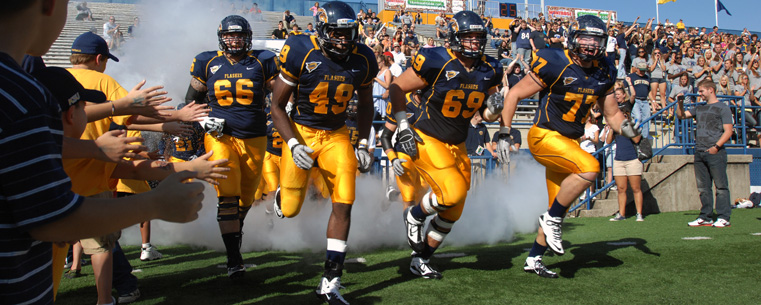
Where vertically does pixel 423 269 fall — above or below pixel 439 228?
below

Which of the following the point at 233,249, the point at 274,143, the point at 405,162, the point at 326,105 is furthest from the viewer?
the point at 274,143

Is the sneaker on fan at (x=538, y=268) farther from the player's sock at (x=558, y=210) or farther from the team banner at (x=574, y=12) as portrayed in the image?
the team banner at (x=574, y=12)

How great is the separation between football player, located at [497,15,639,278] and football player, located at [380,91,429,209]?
3.15ft

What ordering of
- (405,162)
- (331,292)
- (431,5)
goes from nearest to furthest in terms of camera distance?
(331,292), (405,162), (431,5)

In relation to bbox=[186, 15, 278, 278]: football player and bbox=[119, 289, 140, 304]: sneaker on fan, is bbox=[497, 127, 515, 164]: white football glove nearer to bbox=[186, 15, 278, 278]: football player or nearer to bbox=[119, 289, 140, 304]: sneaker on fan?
bbox=[186, 15, 278, 278]: football player

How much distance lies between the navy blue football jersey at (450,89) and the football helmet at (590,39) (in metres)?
0.74

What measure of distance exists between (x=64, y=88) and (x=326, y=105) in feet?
8.45

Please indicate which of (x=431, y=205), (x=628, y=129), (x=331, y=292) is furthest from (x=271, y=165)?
(x=628, y=129)

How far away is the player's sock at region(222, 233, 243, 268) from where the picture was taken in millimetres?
4824

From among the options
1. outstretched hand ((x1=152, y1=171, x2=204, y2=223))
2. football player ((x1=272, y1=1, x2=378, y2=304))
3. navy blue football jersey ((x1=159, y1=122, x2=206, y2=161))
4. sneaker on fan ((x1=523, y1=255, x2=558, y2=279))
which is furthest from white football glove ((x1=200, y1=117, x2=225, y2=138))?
outstretched hand ((x1=152, y1=171, x2=204, y2=223))

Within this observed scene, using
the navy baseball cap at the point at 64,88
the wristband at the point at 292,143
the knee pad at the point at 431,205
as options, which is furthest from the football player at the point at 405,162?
the navy baseball cap at the point at 64,88

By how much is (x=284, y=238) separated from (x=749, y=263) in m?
4.82

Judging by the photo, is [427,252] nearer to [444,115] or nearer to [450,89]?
[444,115]

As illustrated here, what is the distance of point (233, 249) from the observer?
16.0 feet
